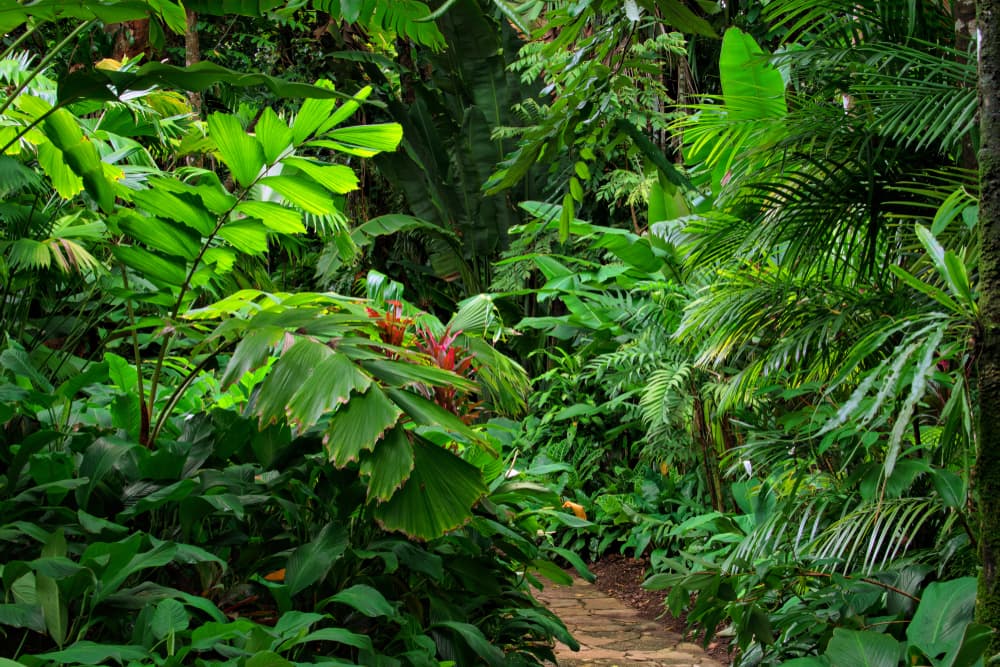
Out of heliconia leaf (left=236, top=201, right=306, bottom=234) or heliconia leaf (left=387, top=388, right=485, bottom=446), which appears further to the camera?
heliconia leaf (left=236, top=201, right=306, bottom=234)

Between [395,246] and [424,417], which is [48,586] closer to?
[424,417]

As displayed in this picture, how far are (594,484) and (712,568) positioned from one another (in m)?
3.55

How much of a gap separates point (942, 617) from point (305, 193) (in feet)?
6.66

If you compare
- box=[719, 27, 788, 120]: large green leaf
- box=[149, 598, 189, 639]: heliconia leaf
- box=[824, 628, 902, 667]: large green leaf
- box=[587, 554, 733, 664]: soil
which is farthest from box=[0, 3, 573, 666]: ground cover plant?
box=[719, 27, 788, 120]: large green leaf

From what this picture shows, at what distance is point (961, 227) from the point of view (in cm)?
245

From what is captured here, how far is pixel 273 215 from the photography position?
2.64 meters

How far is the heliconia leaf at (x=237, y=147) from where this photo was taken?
2461mm

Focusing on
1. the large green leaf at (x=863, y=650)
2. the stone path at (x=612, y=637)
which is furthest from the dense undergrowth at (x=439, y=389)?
the stone path at (x=612, y=637)

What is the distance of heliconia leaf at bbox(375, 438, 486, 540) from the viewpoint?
6.72ft

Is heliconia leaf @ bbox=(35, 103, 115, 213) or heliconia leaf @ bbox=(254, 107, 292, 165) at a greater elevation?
heliconia leaf @ bbox=(254, 107, 292, 165)

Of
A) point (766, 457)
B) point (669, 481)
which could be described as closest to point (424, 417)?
point (766, 457)

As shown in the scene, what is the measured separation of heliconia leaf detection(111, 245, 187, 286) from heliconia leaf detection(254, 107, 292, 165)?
1.43 feet

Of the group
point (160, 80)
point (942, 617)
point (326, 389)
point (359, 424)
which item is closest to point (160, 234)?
point (160, 80)

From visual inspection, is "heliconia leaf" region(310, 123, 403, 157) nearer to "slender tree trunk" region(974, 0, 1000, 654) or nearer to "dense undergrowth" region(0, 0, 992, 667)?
"dense undergrowth" region(0, 0, 992, 667)
